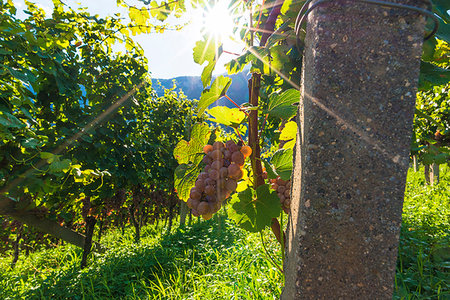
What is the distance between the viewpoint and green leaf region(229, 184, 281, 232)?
854 millimetres

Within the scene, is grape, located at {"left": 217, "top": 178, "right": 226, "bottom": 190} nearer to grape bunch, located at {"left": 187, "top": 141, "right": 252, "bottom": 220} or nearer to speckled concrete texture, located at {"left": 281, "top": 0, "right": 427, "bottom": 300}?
grape bunch, located at {"left": 187, "top": 141, "right": 252, "bottom": 220}

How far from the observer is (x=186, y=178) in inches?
37.6

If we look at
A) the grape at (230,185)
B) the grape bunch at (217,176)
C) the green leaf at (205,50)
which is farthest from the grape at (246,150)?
the green leaf at (205,50)

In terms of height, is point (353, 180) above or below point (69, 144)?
below

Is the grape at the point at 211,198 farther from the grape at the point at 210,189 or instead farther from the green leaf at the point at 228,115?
the green leaf at the point at 228,115

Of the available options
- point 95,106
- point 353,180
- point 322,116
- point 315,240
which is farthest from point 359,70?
point 95,106

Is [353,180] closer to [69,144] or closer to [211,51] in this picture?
[211,51]

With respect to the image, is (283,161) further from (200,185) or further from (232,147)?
(200,185)

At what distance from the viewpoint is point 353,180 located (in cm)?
55

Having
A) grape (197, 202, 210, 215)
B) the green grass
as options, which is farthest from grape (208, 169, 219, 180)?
the green grass

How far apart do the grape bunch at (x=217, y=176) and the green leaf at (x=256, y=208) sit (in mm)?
75

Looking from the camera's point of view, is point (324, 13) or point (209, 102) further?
point (209, 102)

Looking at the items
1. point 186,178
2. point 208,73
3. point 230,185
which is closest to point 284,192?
point 230,185

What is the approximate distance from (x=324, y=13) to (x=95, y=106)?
360cm
